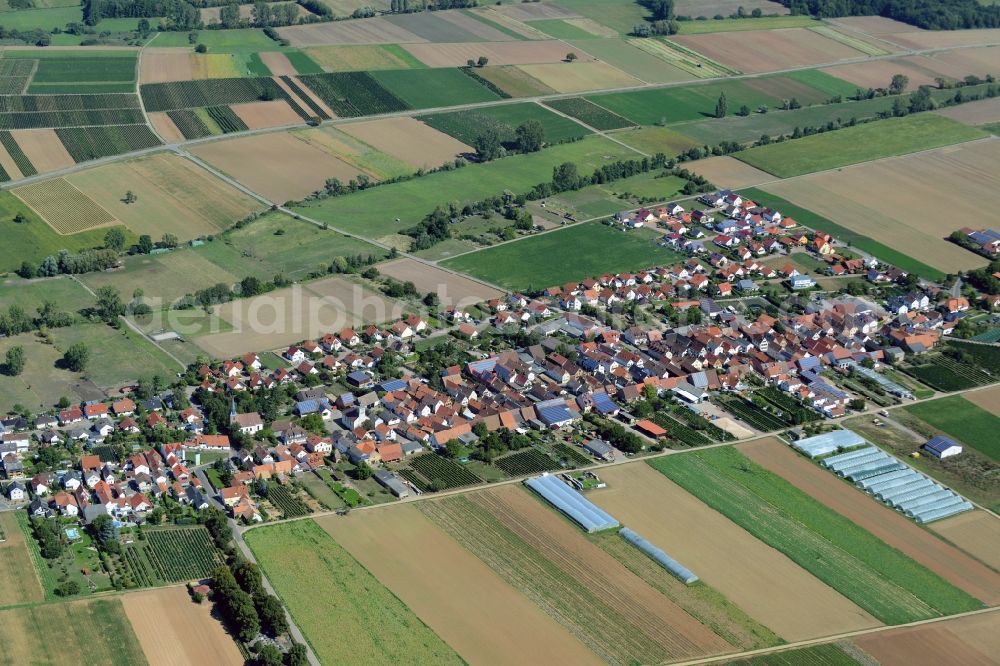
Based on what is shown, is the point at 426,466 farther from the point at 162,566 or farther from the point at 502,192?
the point at 502,192

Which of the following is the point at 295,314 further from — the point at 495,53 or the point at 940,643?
the point at 495,53

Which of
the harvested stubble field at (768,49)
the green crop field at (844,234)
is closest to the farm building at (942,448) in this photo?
the green crop field at (844,234)

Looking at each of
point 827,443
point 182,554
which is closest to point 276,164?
point 182,554

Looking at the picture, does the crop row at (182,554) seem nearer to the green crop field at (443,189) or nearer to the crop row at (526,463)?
the crop row at (526,463)

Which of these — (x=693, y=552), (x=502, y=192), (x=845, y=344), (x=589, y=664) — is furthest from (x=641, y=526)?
(x=502, y=192)

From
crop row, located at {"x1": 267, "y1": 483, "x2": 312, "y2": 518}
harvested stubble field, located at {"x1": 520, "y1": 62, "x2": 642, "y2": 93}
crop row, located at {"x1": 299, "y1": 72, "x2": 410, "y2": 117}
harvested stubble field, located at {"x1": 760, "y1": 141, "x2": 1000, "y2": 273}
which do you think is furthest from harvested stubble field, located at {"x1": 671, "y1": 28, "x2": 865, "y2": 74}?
crop row, located at {"x1": 267, "y1": 483, "x2": 312, "y2": 518}

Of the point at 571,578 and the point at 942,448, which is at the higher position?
the point at 942,448

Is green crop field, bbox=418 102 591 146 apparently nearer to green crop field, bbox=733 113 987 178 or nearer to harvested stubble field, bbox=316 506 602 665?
green crop field, bbox=733 113 987 178
